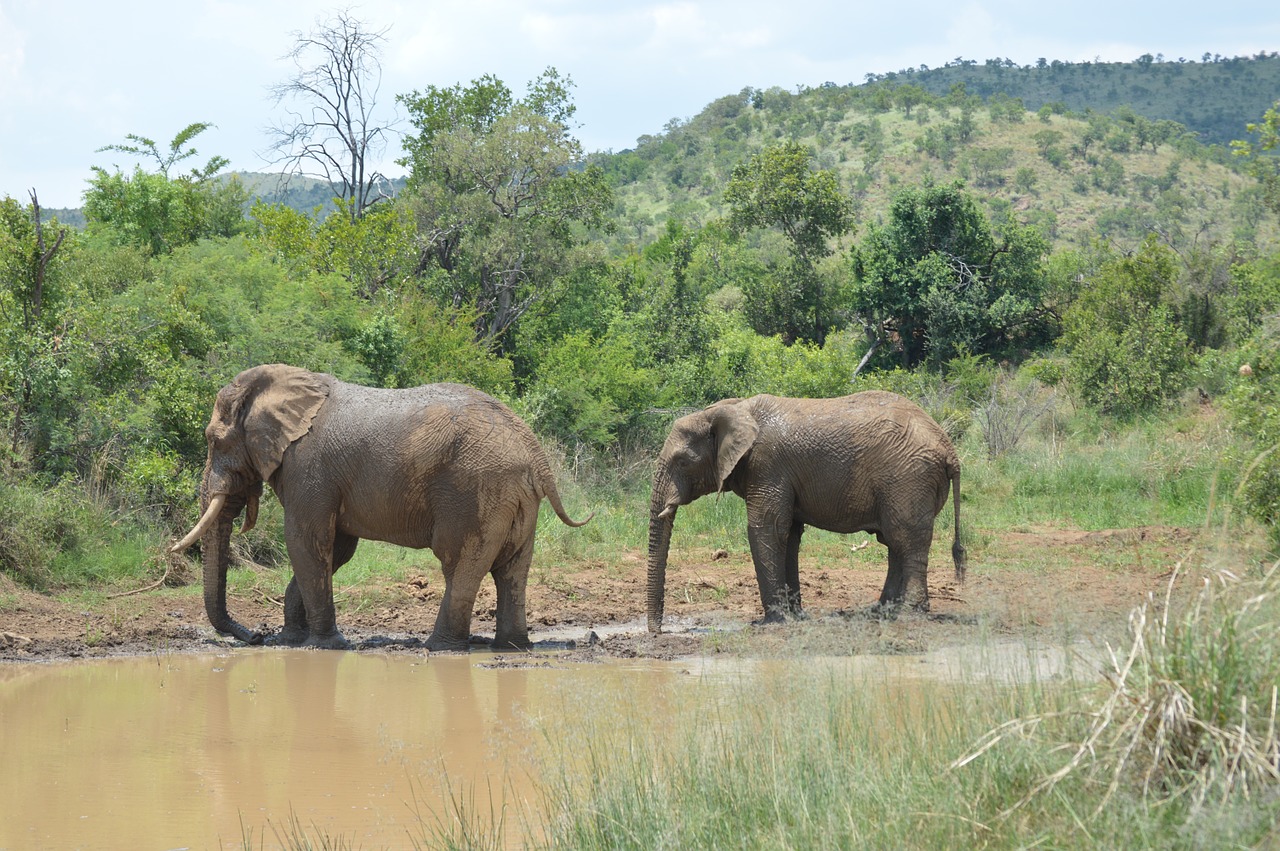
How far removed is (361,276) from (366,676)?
43.9 ft

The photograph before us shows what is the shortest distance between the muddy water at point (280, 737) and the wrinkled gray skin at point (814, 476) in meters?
2.05

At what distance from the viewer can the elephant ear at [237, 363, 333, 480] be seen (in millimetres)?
11844

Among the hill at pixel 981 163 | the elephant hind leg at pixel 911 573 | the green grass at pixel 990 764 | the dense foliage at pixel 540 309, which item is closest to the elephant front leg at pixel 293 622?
the dense foliage at pixel 540 309

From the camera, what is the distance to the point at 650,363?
23.1 meters

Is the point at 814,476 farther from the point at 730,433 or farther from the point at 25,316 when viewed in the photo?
the point at 25,316

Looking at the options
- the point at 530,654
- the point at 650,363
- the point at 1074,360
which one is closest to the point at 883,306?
the point at 1074,360

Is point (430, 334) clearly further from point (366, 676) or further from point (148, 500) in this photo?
point (366, 676)

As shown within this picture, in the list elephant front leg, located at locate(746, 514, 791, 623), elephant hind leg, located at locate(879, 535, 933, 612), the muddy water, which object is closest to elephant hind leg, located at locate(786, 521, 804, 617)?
elephant front leg, located at locate(746, 514, 791, 623)

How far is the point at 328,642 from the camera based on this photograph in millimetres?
11977

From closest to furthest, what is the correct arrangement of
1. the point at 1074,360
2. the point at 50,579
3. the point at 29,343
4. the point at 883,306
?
the point at 50,579 → the point at 29,343 → the point at 1074,360 → the point at 883,306

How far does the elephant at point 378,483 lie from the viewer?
11375 mm

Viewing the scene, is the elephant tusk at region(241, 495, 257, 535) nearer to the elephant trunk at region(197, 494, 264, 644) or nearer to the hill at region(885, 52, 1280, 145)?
the elephant trunk at region(197, 494, 264, 644)

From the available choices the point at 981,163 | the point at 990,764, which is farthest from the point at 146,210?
the point at 981,163

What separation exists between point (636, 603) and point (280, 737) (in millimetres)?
5943
